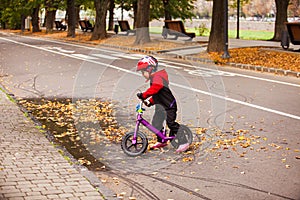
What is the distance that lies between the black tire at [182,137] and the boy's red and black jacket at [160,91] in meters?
0.38

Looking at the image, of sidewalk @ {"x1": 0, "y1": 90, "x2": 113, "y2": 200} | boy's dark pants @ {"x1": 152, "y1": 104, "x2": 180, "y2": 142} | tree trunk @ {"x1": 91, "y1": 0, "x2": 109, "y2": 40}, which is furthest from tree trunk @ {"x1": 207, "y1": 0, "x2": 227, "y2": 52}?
boy's dark pants @ {"x1": 152, "y1": 104, "x2": 180, "y2": 142}

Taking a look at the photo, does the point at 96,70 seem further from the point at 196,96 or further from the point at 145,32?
the point at 145,32

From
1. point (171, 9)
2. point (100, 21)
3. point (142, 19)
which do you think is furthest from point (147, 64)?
point (171, 9)

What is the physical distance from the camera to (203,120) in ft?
32.5

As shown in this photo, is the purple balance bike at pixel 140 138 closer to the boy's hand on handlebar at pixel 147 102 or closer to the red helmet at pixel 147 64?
the boy's hand on handlebar at pixel 147 102

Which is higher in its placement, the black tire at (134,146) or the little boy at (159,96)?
the little boy at (159,96)

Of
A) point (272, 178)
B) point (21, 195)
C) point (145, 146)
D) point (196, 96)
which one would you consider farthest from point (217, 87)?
point (21, 195)

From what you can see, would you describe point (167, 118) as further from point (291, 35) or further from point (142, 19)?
point (142, 19)

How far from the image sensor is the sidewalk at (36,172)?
560cm

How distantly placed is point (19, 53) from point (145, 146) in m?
19.0

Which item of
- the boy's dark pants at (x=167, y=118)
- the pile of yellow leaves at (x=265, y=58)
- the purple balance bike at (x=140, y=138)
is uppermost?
the pile of yellow leaves at (x=265, y=58)

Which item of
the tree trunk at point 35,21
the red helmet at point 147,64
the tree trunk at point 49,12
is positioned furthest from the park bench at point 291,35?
the tree trunk at point 35,21

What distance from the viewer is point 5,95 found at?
12453 mm

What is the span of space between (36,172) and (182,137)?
7.51 ft
